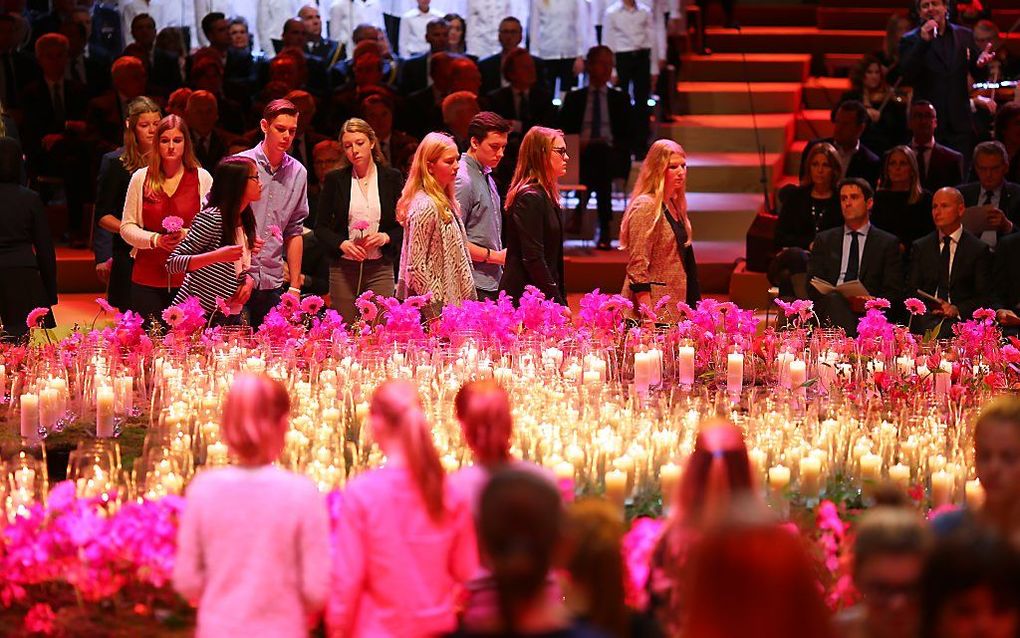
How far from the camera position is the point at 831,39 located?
14.7m

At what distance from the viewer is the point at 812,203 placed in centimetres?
887

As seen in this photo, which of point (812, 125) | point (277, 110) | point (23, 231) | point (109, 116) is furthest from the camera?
point (812, 125)

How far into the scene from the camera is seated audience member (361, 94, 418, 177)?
380 inches

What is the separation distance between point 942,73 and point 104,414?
7.52 meters

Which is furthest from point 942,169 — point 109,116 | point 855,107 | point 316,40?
point 109,116

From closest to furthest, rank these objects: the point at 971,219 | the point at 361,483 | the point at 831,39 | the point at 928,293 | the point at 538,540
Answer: the point at 538,540
the point at 361,483
the point at 928,293
the point at 971,219
the point at 831,39

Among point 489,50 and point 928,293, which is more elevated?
point 489,50

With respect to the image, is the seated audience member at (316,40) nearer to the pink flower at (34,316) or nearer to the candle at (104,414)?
the pink flower at (34,316)

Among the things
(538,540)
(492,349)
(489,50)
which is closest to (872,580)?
(538,540)

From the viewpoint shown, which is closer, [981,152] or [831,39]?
[981,152]

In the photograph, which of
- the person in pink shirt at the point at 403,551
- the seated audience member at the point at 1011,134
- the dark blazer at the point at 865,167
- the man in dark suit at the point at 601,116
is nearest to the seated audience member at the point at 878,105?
the dark blazer at the point at 865,167

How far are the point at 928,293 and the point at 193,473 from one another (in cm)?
448

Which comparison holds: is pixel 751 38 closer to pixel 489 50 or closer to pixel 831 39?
pixel 831 39

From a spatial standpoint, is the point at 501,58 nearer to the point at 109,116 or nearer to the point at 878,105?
the point at 878,105
